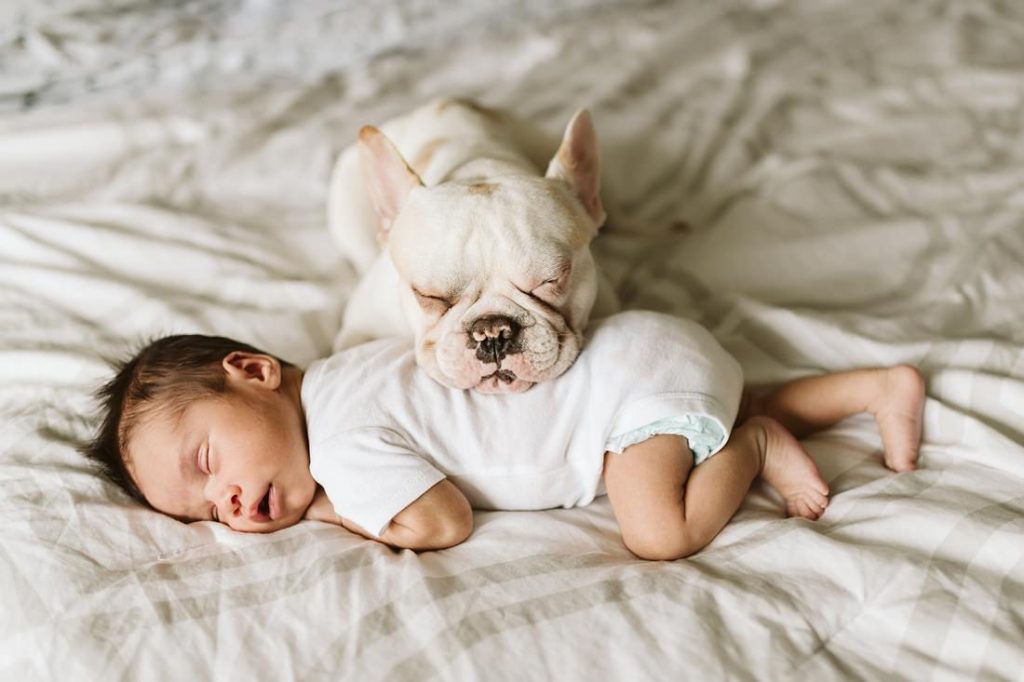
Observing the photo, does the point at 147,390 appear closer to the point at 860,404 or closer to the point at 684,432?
the point at 684,432

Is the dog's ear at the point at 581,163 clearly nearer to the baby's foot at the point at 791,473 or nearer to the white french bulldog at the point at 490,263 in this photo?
the white french bulldog at the point at 490,263

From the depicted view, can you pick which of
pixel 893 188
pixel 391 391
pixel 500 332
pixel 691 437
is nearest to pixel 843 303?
pixel 893 188

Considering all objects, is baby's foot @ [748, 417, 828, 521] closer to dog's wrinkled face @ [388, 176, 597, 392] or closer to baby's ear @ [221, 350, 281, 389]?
dog's wrinkled face @ [388, 176, 597, 392]

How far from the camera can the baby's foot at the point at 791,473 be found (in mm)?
1368

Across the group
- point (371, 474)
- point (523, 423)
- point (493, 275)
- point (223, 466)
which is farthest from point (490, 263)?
point (223, 466)

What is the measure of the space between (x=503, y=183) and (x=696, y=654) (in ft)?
2.54

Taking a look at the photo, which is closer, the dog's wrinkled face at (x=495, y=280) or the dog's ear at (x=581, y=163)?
the dog's wrinkled face at (x=495, y=280)

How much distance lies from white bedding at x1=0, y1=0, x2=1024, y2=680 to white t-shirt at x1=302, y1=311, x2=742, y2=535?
67 millimetres

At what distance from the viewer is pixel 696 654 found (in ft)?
3.59

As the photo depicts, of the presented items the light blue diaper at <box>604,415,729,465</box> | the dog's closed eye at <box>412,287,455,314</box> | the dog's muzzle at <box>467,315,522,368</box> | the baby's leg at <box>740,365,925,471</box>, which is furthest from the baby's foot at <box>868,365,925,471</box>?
the dog's closed eye at <box>412,287,455,314</box>

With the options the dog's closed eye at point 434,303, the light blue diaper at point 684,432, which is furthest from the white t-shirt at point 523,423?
the dog's closed eye at point 434,303

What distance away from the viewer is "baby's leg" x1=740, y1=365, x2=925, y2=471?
146 centimetres

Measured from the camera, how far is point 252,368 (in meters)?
1.52

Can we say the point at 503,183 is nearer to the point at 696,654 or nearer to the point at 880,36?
the point at 696,654
